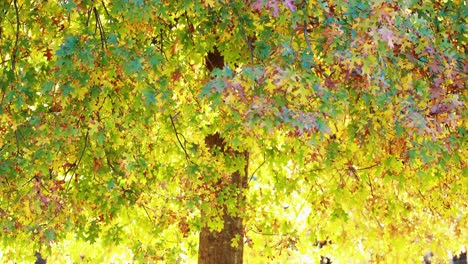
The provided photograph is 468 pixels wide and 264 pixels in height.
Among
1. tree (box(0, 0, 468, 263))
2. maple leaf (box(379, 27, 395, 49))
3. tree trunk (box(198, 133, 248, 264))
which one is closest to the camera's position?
maple leaf (box(379, 27, 395, 49))

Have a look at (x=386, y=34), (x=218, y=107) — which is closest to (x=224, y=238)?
(x=218, y=107)

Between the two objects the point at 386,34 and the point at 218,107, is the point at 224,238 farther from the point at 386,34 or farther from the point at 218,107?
the point at 386,34

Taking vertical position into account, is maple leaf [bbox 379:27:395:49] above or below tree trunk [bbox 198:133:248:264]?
below

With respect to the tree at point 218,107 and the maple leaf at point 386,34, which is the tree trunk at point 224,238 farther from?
the maple leaf at point 386,34

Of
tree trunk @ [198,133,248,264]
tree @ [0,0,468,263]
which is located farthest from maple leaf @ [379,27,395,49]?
tree trunk @ [198,133,248,264]

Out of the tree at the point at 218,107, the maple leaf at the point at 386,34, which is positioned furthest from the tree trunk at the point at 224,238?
the maple leaf at the point at 386,34

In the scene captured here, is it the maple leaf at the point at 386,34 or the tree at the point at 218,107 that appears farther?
the tree at the point at 218,107

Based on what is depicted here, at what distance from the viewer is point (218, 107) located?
9.42 metres

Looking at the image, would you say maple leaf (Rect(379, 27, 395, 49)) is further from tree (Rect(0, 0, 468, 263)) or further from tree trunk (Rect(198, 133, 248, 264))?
tree trunk (Rect(198, 133, 248, 264))

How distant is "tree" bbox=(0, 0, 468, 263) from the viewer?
264 inches

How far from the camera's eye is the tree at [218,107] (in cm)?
671

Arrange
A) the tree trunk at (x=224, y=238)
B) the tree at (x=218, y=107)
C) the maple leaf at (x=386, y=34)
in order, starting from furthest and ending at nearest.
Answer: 1. the tree trunk at (x=224, y=238)
2. the tree at (x=218, y=107)
3. the maple leaf at (x=386, y=34)

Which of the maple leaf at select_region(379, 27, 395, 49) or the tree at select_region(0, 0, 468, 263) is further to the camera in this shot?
the tree at select_region(0, 0, 468, 263)

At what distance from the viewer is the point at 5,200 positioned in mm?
9016
